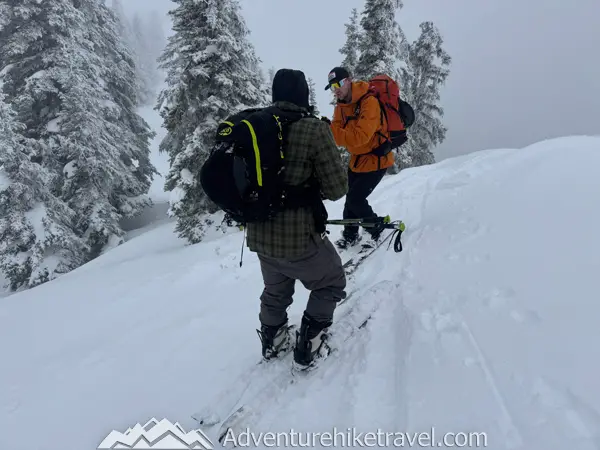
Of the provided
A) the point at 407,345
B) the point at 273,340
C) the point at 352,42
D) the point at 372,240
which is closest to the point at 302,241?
the point at 273,340

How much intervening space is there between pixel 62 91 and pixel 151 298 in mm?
14643

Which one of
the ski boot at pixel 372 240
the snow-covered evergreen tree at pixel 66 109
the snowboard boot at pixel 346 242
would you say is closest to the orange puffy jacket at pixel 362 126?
the ski boot at pixel 372 240

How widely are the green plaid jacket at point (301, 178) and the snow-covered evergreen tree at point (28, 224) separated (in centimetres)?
1437

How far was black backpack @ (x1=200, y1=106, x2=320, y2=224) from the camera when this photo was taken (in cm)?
244

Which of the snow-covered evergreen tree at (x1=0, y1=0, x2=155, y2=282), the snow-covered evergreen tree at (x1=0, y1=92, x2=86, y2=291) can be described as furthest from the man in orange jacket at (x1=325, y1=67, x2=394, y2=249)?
the snow-covered evergreen tree at (x1=0, y1=0, x2=155, y2=282)

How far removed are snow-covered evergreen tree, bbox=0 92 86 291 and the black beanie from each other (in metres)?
14.3

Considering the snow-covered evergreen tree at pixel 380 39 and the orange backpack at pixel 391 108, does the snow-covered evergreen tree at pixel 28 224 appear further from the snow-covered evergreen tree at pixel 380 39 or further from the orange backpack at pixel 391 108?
the snow-covered evergreen tree at pixel 380 39

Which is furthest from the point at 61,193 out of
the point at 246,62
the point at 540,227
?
the point at 540,227

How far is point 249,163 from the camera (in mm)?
2465

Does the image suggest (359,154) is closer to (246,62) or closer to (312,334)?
(312,334)

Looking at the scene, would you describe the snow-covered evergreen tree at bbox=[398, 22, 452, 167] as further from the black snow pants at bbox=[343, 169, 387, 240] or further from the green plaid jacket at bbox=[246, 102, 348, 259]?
the green plaid jacket at bbox=[246, 102, 348, 259]

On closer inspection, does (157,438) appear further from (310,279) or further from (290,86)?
(290,86)

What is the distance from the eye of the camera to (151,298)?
20.0 ft

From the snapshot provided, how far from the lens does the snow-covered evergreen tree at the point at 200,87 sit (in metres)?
11.7
